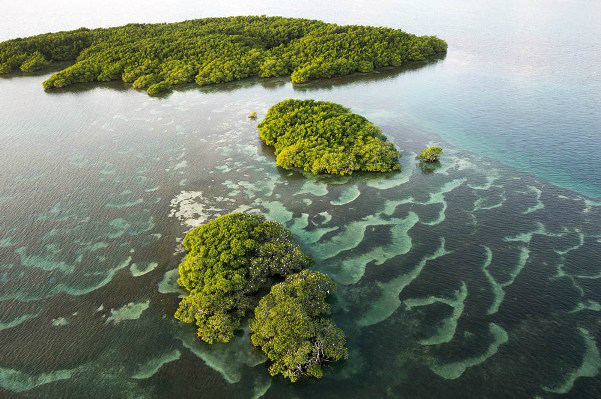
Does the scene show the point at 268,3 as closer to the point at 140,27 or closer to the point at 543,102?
the point at 140,27

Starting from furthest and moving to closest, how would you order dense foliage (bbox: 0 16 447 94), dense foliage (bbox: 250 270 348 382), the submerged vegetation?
dense foliage (bbox: 0 16 447 94) < the submerged vegetation < dense foliage (bbox: 250 270 348 382)

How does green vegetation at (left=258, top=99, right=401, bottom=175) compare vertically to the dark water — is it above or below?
above

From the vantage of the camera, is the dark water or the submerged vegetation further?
the dark water

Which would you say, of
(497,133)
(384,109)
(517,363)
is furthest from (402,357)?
(384,109)

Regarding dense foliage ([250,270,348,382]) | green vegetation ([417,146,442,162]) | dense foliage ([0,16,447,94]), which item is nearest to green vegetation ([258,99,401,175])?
green vegetation ([417,146,442,162])

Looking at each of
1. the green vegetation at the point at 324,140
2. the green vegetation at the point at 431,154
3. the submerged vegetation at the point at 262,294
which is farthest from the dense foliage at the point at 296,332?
the green vegetation at the point at 431,154

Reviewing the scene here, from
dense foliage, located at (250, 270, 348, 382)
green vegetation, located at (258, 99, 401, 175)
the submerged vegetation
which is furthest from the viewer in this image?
green vegetation, located at (258, 99, 401, 175)

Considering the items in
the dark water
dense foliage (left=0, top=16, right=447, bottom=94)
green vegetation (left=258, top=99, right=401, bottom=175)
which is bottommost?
the dark water

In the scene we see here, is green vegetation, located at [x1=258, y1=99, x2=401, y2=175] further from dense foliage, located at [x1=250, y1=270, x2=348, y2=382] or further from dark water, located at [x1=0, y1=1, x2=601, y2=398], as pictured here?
dense foliage, located at [x1=250, y1=270, x2=348, y2=382]
